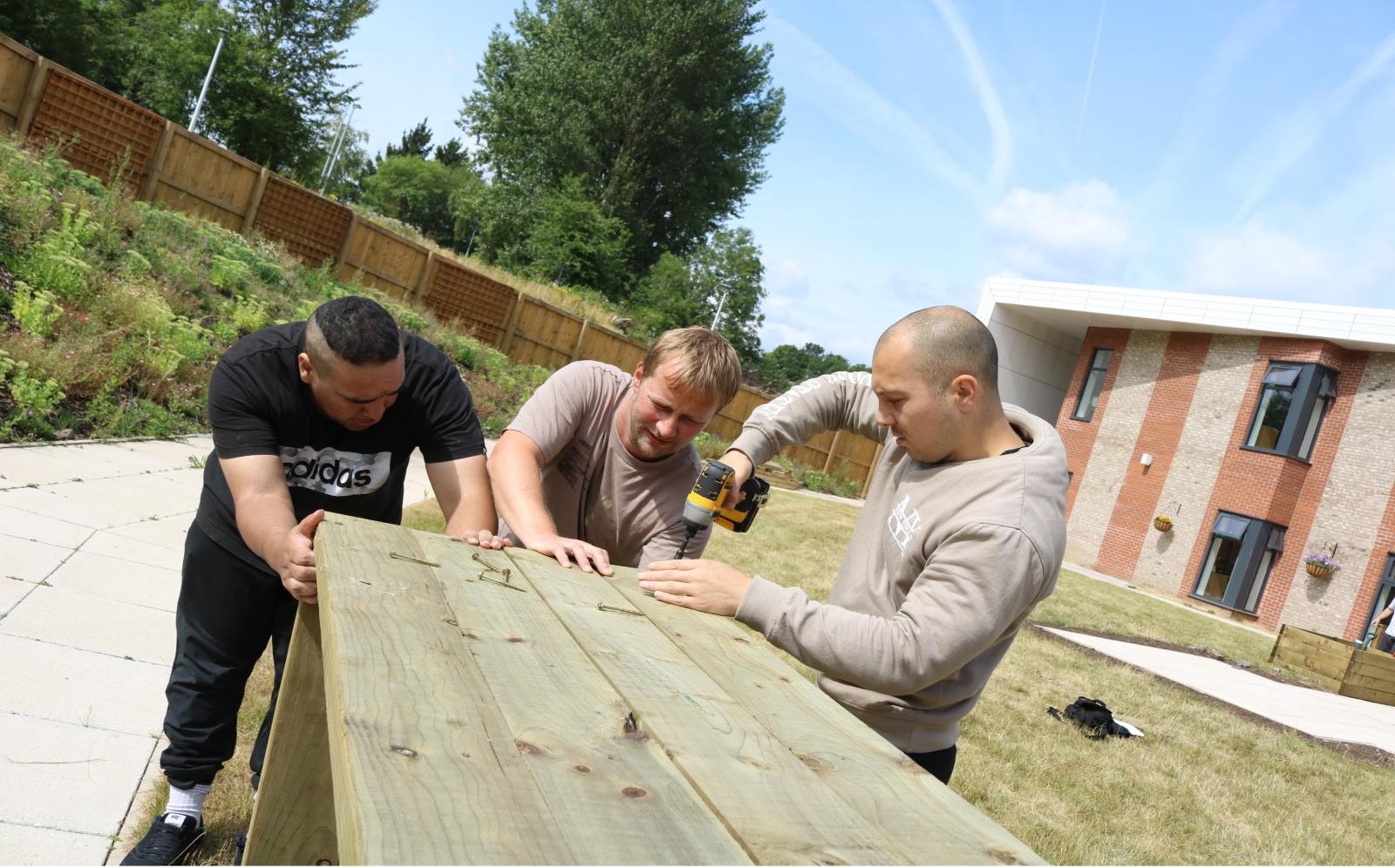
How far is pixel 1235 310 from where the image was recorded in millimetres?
22406

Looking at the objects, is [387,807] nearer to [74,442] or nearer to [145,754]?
[145,754]

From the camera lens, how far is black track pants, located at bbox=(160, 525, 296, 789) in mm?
2750

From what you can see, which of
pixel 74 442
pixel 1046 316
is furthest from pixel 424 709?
pixel 1046 316

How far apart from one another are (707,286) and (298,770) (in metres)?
36.9

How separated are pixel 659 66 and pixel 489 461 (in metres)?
36.5

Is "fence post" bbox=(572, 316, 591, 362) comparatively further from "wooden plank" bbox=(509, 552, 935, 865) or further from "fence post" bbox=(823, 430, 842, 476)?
"wooden plank" bbox=(509, 552, 935, 865)

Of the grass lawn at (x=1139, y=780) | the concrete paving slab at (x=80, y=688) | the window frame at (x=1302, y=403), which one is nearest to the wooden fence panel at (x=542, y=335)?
the grass lawn at (x=1139, y=780)

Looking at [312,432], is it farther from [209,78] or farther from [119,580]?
[209,78]

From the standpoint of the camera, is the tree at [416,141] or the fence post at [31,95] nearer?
the fence post at [31,95]

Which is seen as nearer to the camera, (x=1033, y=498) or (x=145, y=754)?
(x=1033, y=498)

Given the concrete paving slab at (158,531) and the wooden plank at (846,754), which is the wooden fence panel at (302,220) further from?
the wooden plank at (846,754)

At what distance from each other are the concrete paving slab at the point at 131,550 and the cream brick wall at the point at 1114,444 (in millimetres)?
23301

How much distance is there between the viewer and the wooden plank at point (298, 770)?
7.61 ft

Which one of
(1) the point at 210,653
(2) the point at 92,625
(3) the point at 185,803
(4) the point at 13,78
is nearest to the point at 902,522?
(1) the point at 210,653
